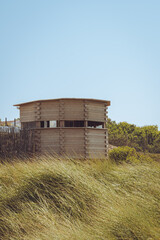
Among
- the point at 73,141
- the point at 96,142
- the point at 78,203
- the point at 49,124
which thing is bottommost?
the point at 78,203

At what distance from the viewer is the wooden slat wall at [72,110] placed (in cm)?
1656

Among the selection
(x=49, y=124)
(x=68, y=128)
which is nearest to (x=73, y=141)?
(x=68, y=128)

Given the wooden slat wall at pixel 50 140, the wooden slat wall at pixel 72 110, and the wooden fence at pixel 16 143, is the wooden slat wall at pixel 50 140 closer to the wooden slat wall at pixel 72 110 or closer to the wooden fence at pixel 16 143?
the wooden fence at pixel 16 143

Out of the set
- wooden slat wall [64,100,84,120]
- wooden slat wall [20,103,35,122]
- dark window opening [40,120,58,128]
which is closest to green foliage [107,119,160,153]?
wooden slat wall [64,100,84,120]

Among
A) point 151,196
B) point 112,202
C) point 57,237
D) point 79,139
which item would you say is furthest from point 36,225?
point 79,139

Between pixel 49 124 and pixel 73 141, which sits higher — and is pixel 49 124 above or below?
above

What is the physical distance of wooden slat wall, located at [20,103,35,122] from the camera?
17641 millimetres

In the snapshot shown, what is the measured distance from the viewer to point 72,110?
655 inches

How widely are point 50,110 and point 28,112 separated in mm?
2110

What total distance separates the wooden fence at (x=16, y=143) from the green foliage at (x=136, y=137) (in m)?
14.4

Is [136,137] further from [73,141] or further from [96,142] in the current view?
[73,141]

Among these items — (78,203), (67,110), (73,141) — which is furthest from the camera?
(67,110)

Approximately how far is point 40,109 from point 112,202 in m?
12.8

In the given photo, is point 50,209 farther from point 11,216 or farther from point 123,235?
point 123,235
